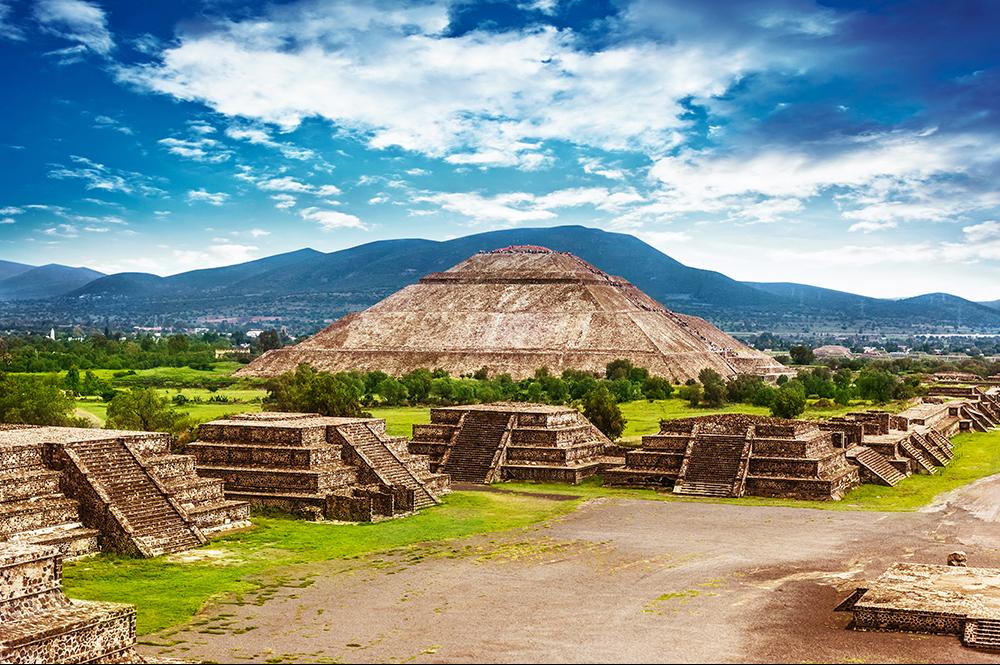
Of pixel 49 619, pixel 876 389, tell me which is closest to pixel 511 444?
pixel 49 619

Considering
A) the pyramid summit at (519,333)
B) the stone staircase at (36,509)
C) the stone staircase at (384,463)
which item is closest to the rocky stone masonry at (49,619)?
the stone staircase at (36,509)

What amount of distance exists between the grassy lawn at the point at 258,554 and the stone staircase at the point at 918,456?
860 inches

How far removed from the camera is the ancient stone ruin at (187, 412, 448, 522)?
126ft

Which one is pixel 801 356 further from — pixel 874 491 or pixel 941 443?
pixel 874 491

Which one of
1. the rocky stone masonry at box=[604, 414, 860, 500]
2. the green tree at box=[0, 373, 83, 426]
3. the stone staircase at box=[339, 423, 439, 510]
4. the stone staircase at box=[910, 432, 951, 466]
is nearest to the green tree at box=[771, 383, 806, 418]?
the stone staircase at box=[910, 432, 951, 466]

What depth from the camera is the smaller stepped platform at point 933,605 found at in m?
21.8

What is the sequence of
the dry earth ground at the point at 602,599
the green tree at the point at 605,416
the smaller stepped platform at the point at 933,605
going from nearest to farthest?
the dry earth ground at the point at 602,599
the smaller stepped platform at the point at 933,605
the green tree at the point at 605,416

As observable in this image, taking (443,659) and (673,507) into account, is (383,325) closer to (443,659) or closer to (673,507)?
(673,507)

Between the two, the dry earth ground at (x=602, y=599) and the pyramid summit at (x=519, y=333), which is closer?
the dry earth ground at (x=602, y=599)

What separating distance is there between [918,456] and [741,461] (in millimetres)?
14574

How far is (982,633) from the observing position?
70.8 ft

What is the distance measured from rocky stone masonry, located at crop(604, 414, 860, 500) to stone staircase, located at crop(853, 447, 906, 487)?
3.04ft

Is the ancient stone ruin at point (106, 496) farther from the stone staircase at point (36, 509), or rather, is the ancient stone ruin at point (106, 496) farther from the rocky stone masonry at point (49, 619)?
the rocky stone masonry at point (49, 619)

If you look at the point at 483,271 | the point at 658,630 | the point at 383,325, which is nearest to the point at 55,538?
the point at 658,630
